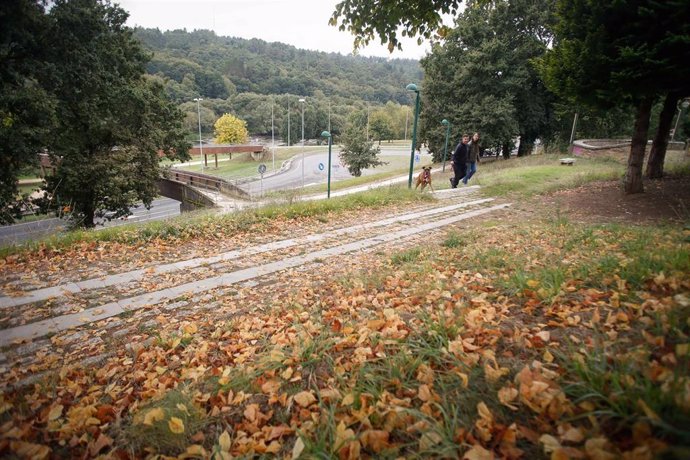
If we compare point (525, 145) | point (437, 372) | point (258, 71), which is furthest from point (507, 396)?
point (258, 71)

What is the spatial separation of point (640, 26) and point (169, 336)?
40.1 feet

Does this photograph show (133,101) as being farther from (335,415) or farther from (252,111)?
(252,111)

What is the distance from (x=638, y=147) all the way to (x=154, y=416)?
14009 millimetres

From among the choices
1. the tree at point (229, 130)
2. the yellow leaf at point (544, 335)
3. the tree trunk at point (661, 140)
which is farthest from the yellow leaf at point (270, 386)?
the tree at point (229, 130)

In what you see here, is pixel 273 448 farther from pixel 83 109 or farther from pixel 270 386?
pixel 83 109

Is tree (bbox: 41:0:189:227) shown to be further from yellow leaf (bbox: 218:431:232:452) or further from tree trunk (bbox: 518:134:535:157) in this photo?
tree trunk (bbox: 518:134:535:157)

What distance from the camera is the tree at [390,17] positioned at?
571cm

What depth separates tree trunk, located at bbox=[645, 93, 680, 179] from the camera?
1222cm

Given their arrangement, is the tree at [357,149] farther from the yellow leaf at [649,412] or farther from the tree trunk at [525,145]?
the yellow leaf at [649,412]

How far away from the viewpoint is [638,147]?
10.8 metres

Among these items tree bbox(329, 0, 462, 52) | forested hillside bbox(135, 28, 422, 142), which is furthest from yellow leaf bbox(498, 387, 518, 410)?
forested hillside bbox(135, 28, 422, 142)

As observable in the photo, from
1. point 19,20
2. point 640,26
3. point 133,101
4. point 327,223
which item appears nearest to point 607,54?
point 640,26

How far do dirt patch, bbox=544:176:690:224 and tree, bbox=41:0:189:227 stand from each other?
19.7m

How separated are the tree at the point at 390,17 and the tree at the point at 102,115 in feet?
51.6
